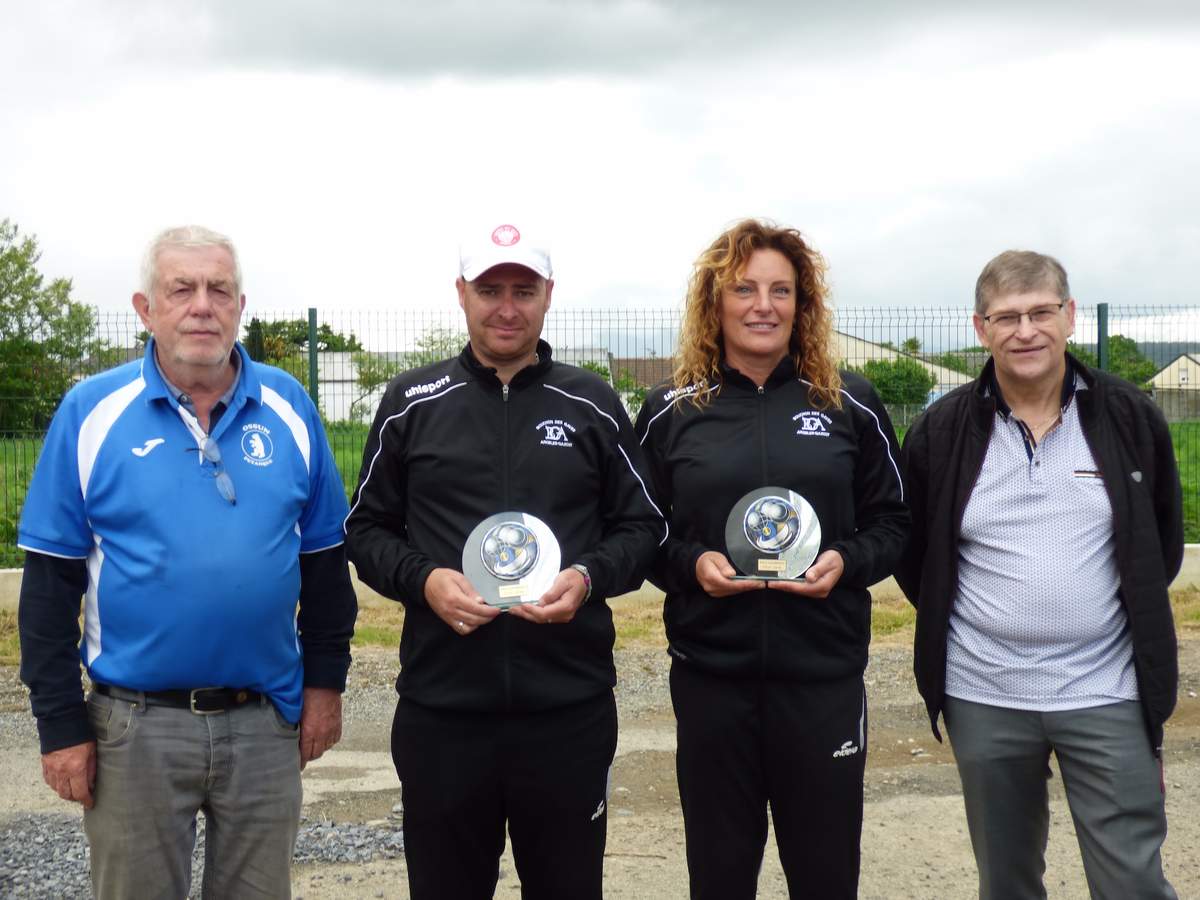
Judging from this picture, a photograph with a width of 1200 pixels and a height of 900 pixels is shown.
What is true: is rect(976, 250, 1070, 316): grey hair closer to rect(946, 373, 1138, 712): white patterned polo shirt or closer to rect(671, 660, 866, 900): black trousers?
rect(946, 373, 1138, 712): white patterned polo shirt

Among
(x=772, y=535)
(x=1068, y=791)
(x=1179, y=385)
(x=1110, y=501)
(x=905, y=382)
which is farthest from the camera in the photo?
(x=1179, y=385)

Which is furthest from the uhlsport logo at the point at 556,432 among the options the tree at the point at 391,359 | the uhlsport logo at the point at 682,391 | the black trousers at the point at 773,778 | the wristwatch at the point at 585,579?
the tree at the point at 391,359

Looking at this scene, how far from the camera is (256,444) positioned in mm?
3305

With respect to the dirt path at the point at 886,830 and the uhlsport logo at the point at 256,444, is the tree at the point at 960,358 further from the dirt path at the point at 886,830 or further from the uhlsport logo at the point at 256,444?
the uhlsport logo at the point at 256,444

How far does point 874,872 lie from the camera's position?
16.2ft

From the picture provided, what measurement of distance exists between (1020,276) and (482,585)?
1.83 m

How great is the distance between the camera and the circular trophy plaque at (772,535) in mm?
3369

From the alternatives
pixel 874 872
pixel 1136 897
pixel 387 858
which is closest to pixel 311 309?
pixel 387 858

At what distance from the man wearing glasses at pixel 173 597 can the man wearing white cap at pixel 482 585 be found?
0.33 meters

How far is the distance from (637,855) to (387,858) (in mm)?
1061

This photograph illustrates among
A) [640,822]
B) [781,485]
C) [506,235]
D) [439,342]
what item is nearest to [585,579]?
[781,485]

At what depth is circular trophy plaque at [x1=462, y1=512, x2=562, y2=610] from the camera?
10.3 ft

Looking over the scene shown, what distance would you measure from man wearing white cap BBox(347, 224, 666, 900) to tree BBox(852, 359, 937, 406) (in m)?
6.90

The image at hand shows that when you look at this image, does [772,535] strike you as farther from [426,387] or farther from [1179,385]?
[1179,385]
